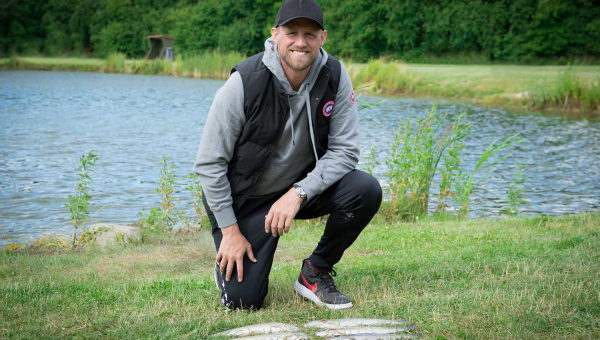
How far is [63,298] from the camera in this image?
346cm

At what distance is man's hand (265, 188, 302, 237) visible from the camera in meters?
3.31

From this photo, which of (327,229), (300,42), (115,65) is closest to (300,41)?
(300,42)

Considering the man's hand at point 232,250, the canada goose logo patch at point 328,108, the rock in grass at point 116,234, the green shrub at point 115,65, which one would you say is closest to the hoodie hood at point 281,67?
the canada goose logo patch at point 328,108

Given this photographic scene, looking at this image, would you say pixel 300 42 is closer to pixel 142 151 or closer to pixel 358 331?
pixel 358 331

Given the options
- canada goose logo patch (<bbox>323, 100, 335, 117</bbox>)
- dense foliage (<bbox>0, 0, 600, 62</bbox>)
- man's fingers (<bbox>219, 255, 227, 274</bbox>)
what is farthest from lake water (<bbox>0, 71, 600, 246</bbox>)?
dense foliage (<bbox>0, 0, 600, 62</bbox>)

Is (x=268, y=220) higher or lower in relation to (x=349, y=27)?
lower

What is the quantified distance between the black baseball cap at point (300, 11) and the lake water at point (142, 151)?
4.70 meters

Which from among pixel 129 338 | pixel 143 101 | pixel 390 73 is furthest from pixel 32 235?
pixel 390 73

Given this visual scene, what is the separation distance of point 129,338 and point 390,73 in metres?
24.8

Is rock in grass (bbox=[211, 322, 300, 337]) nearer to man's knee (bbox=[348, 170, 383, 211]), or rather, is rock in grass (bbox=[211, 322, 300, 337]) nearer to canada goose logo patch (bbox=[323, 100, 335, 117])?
man's knee (bbox=[348, 170, 383, 211])

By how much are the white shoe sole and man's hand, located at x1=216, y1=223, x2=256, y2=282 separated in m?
0.41

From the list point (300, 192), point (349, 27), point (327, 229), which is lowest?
point (327, 229)

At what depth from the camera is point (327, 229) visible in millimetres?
3588

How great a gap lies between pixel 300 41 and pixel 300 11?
159 mm
